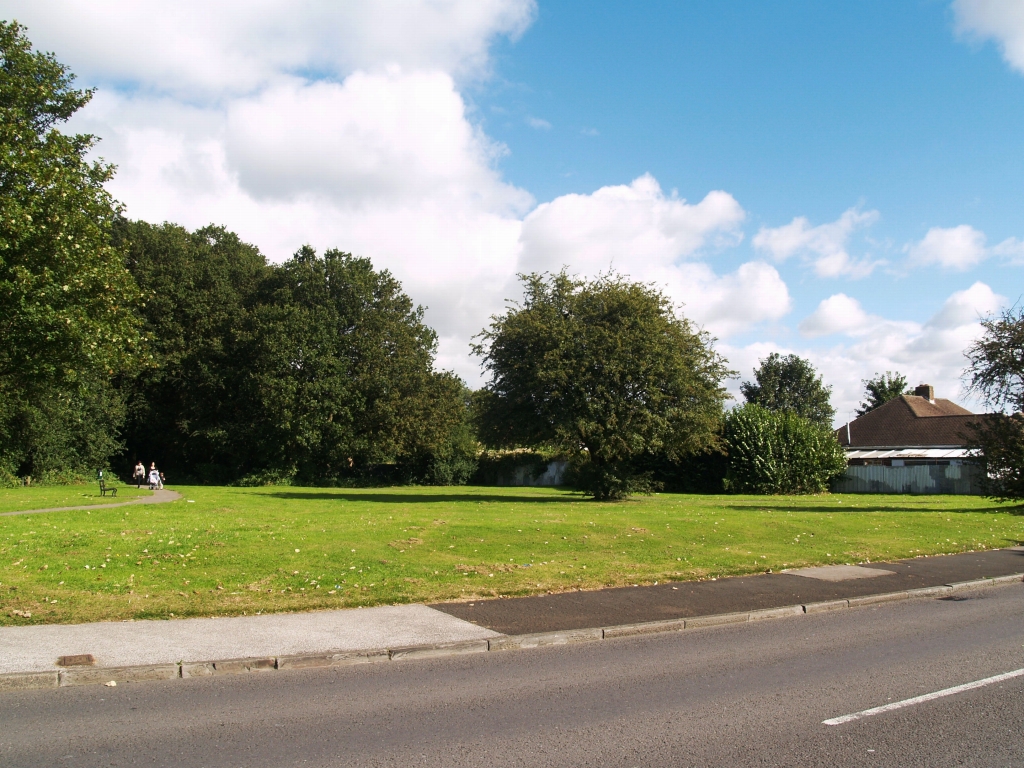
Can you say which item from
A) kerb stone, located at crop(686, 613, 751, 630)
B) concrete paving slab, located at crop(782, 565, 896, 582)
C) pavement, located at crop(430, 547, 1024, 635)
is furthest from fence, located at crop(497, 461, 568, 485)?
kerb stone, located at crop(686, 613, 751, 630)

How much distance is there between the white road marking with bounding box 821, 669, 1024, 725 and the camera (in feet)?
19.2

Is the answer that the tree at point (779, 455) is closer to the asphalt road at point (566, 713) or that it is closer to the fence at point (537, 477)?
the fence at point (537, 477)

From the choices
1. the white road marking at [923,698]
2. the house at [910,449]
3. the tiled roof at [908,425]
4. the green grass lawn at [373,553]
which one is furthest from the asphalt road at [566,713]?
the tiled roof at [908,425]

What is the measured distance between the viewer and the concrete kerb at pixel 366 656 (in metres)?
6.58

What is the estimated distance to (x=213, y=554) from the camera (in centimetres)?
1210

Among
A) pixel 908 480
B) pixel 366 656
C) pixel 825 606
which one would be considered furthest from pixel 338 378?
pixel 366 656

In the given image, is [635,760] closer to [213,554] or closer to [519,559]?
[519,559]

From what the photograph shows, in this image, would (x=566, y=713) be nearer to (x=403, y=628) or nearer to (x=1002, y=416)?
(x=403, y=628)

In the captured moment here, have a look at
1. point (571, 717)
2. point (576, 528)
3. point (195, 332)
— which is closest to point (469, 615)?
point (571, 717)

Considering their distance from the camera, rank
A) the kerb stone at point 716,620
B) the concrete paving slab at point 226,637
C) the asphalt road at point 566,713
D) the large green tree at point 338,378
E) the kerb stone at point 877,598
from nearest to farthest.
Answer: the asphalt road at point 566,713
the concrete paving slab at point 226,637
the kerb stone at point 716,620
the kerb stone at point 877,598
the large green tree at point 338,378

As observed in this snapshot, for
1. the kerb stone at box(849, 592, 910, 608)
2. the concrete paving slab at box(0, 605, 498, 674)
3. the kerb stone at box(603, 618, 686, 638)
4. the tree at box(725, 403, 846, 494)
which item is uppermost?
the tree at box(725, 403, 846, 494)

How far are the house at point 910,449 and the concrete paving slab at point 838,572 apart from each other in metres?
27.2

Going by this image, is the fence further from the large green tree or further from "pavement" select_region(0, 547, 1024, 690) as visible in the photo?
"pavement" select_region(0, 547, 1024, 690)

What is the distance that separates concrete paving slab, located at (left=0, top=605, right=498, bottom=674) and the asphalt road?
440 millimetres
